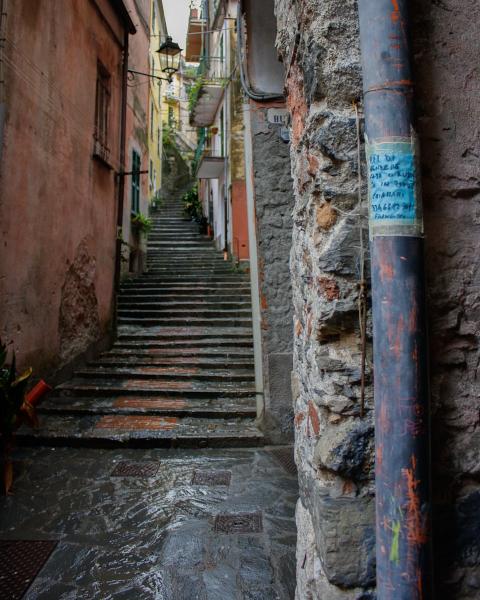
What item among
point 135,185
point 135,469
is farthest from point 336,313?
point 135,185

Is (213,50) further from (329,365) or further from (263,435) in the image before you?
(329,365)

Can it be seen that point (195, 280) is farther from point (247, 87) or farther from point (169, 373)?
point (247, 87)

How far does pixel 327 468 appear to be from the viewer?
1.48m

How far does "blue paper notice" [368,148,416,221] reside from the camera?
133 cm

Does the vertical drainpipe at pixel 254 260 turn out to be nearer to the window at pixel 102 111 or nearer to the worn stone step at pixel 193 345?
the worn stone step at pixel 193 345

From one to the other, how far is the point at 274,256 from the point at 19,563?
3.25 meters

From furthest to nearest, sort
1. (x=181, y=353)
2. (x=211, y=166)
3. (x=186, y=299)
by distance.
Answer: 1. (x=211, y=166)
2. (x=186, y=299)
3. (x=181, y=353)

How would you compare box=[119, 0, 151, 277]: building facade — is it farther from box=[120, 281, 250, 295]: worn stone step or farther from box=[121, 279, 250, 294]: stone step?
box=[120, 281, 250, 295]: worn stone step

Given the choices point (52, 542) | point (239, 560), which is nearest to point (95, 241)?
point (52, 542)

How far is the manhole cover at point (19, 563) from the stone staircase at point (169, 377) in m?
1.84

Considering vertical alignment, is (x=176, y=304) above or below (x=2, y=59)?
below

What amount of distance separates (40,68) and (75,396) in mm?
4109

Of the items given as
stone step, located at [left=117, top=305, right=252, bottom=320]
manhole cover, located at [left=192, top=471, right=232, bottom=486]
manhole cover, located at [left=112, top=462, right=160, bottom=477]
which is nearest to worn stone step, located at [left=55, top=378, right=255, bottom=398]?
manhole cover, located at [left=112, top=462, right=160, bottom=477]

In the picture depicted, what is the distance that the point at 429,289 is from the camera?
1457 millimetres
